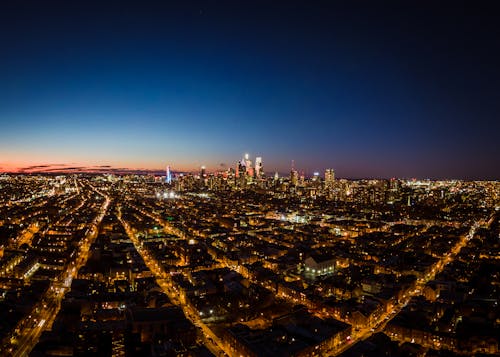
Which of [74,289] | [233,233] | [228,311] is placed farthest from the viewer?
[233,233]

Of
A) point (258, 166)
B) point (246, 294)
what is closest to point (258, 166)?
point (258, 166)

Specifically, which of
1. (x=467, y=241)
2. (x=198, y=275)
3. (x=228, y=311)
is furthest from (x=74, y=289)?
(x=467, y=241)

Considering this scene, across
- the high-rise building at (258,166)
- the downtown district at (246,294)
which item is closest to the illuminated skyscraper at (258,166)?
the high-rise building at (258,166)

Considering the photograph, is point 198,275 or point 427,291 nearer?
point 427,291

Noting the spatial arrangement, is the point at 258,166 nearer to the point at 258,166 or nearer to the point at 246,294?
the point at 258,166

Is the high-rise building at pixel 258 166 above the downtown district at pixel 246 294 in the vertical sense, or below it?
above

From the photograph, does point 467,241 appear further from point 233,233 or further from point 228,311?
point 228,311

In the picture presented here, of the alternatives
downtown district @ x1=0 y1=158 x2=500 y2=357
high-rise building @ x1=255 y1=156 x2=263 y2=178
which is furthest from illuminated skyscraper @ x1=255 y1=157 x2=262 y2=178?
downtown district @ x1=0 y1=158 x2=500 y2=357

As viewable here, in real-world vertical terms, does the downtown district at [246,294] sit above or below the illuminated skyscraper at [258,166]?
below

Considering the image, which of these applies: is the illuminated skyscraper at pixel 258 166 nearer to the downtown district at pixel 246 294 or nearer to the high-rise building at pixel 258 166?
the high-rise building at pixel 258 166

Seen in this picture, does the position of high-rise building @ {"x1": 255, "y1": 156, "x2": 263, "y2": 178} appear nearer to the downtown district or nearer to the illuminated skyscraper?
the illuminated skyscraper

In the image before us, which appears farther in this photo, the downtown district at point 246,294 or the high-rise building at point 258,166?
the high-rise building at point 258,166
